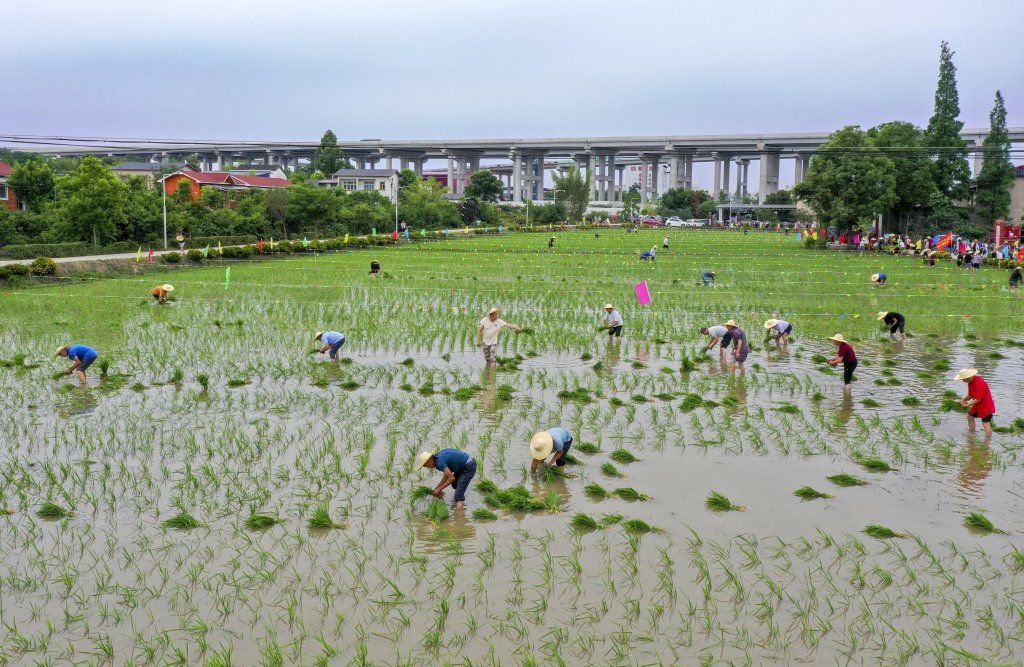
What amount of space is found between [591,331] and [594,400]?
6.61 metres

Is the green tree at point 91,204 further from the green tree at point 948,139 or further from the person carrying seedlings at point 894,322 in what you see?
the green tree at point 948,139

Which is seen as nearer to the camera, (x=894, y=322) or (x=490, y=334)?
(x=490, y=334)

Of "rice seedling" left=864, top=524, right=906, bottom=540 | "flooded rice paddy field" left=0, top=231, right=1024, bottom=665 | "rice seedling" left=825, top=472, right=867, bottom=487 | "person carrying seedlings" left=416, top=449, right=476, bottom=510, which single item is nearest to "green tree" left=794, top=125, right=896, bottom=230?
"flooded rice paddy field" left=0, top=231, right=1024, bottom=665

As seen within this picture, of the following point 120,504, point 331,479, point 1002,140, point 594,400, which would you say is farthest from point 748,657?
point 1002,140

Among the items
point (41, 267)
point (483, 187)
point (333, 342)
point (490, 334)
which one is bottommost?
point (333, 342)

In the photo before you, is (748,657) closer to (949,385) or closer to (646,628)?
(646,628)

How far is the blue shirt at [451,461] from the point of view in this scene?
8.60m

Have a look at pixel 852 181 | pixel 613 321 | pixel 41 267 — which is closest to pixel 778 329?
pixel 613 321

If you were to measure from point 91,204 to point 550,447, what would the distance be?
37237 millimetres

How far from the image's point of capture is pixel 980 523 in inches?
327

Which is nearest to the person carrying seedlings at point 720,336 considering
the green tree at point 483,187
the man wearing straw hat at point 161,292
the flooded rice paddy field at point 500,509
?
the flooded rice paddy field at point 500,509

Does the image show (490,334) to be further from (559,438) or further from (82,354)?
(82,354)

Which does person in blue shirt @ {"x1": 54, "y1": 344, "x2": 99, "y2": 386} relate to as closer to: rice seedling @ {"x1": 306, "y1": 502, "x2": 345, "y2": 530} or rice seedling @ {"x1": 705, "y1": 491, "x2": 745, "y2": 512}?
rice seedling @ {"x1": 306, "y1": 502, "x2": 345, "y2": 530}

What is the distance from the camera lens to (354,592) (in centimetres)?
704
